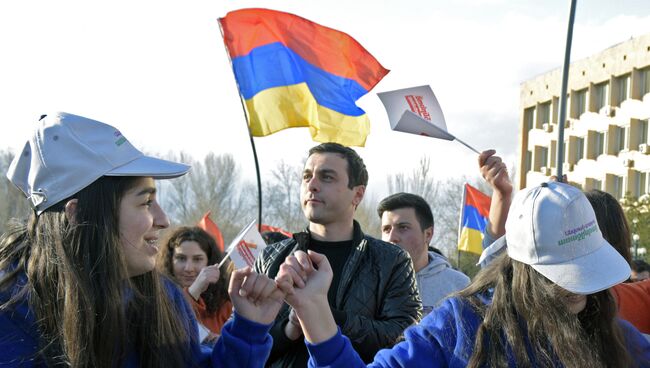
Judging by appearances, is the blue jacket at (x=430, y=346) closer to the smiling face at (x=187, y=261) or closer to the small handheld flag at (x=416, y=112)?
the small handheld flag at (x=416, y=112)

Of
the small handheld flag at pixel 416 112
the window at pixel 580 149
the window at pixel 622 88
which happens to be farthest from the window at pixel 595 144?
the small handheld flag at pixel 416 112

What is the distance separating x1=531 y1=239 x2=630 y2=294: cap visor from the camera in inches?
116

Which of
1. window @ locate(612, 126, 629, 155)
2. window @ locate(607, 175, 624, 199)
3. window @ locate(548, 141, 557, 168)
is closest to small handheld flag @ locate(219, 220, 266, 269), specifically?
window @ locate(607, 175, 624, 199)

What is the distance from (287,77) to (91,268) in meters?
5.50

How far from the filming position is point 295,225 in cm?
5569

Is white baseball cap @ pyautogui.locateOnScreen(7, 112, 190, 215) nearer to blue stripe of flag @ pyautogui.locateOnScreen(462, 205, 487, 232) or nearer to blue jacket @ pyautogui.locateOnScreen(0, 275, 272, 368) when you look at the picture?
blue jacket @ pyautogui.locateOnScreen(0, 275, 272, 368)

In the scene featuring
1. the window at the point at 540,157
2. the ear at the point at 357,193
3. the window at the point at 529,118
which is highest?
the window at the point at 529,118

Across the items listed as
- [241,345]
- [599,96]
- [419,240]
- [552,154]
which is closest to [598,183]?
[599,96]

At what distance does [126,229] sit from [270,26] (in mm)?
5715

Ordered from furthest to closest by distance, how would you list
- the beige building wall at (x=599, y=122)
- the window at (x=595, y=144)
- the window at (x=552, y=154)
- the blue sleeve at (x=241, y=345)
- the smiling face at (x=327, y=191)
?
the window at (x=552, y=154) < the window at (x=595, y=144) < the beige building wall at (x=599, y=122) < the smiling face at (x=327, y=191) < the blue sleeve at (x=241, y=345)

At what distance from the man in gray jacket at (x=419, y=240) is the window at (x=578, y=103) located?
4461cm

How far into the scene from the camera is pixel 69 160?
2863 mm

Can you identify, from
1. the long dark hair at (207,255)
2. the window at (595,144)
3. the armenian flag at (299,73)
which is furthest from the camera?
the window at (595,144)

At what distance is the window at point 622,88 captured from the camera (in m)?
45.6
